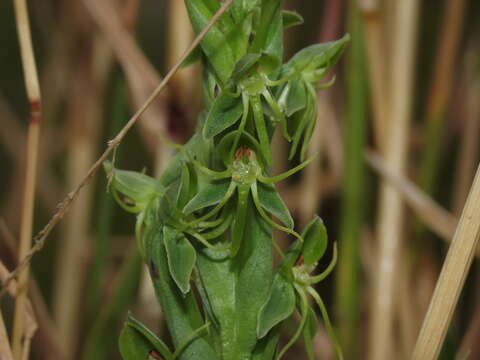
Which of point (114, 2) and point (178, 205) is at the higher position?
point (114, 2)

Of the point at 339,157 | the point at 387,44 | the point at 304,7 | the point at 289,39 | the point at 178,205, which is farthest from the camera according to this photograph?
the point at 304,7

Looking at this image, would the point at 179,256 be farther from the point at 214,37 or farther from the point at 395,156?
the point at 395,156

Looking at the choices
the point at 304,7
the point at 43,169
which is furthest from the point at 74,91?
the point at 304,7

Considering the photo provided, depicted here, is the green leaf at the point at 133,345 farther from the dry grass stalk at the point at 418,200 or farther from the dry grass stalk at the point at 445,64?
the dry grass stalk at the point at 445,64

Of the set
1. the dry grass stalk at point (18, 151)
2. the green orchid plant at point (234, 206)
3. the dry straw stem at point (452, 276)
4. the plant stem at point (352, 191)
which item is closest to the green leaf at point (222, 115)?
the green orchid plant at point (234, 206)

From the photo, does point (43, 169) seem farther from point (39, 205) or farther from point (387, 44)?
point (387, 44)

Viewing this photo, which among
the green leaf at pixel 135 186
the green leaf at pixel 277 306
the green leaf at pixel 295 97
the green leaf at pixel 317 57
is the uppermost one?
the green leaf at pixel 317 57
